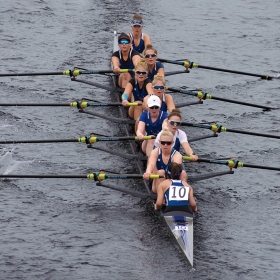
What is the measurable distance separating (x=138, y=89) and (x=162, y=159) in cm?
403

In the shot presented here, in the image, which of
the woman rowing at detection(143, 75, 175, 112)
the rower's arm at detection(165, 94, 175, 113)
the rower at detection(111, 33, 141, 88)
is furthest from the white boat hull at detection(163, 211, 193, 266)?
the rower at detection(111, 33, 141, 88)

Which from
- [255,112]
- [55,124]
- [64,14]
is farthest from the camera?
[64,14]

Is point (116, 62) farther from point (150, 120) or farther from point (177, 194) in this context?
point (177, 194)

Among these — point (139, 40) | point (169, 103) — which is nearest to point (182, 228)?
point (169, 103)

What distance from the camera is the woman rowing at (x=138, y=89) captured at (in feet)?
72.2

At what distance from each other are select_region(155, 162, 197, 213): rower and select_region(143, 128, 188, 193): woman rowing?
0.40 m

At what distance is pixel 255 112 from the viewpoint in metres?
27.2

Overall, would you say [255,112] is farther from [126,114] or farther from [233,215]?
[233,215]

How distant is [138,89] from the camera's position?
883 inches

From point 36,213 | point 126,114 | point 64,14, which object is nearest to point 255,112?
point 126,114

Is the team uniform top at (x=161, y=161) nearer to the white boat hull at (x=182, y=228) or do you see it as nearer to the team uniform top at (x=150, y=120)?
the white boat hull at (x=182, y=228)

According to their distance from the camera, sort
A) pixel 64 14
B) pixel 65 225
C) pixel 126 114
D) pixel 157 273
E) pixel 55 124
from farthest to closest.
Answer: pixel 64 14 → pixel 55 124 → pixel 126 114 → pixel 65 225 → pixel 157 273

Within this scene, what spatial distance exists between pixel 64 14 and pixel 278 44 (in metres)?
9.72

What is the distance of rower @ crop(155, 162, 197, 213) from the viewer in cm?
1812
